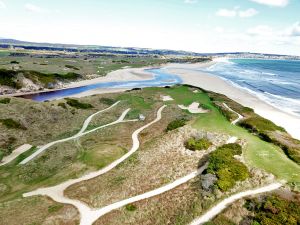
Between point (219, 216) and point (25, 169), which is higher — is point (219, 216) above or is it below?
above

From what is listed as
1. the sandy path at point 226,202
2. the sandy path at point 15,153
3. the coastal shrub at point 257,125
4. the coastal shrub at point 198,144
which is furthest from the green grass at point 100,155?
the coastal shrub at point 257,125

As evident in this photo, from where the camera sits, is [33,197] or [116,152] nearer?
[33,197]

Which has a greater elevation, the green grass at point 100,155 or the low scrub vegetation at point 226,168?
the low scrub vegetation at point 226,168

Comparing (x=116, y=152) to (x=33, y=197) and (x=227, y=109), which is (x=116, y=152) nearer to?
(x=33, y=197)

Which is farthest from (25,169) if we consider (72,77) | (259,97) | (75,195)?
(72,77)

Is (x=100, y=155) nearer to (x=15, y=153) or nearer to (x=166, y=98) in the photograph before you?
(x=15, y=153)

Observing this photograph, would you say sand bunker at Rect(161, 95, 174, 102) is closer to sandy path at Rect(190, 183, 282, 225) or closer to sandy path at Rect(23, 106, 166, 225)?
sandy path at Rect(23, 106, 166, 225)

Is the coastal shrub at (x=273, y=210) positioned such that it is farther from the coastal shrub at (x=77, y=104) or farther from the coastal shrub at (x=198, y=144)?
the coastal shrub at (x=77, y=104)
